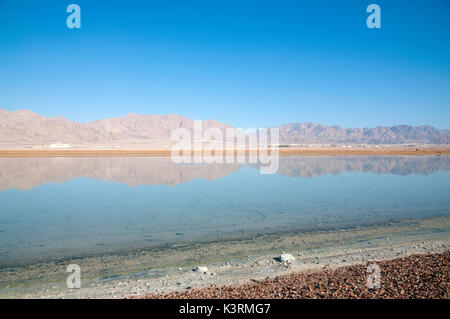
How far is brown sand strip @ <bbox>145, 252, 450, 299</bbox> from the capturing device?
16.3ft

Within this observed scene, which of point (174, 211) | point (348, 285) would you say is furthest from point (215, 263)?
point (174, 211)

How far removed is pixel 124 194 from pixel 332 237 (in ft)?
40.9

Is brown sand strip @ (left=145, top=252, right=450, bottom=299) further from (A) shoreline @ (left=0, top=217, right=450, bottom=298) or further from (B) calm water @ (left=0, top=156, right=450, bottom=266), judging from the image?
(B) calm water @ (left=0, top=156, right=450, bottom=266)

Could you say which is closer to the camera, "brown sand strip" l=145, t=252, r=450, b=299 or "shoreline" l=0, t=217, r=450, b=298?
"brown sand strip" l=145, t=252, r=450, b=299

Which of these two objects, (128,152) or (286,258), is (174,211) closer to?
(286,258)

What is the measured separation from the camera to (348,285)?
5.36 m

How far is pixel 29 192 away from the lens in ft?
58.7

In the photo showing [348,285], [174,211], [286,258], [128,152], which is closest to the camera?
[348,285]

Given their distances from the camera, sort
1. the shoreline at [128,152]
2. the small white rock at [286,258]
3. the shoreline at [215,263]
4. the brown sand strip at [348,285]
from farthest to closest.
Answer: the shoreline at [128,152]
the small white rock at [286,258]
the shoreline at [215,263]
the brown sand strip at [348,285]

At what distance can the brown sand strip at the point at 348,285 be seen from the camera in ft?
16.3

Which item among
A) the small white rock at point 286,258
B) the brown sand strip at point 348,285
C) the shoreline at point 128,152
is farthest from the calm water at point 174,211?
the shoreline at point 128,152

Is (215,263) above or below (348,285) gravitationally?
below

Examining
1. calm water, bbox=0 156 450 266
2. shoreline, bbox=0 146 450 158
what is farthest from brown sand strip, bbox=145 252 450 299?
shoreline, bbox=0 146 450 158

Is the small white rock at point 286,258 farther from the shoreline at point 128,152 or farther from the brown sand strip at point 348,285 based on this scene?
the shoreline at point 128,152
